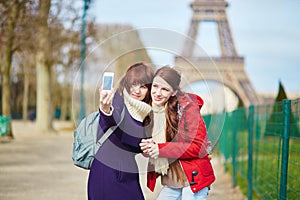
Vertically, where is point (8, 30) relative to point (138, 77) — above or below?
above

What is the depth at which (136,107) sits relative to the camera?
3.14 metres

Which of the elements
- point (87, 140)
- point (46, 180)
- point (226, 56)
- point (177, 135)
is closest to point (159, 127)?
point (177, 135)

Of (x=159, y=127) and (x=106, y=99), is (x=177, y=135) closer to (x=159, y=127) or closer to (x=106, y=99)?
(x=159, y=127)

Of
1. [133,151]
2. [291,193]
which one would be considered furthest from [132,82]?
[291,193]

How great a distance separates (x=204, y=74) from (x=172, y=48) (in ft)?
1.56

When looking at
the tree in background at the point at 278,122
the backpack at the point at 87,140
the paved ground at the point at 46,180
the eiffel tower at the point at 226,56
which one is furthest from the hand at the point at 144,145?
the eiffel tower at the point at 226,56

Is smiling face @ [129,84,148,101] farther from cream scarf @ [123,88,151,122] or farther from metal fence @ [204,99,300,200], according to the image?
metal fence @ [204,99,300,200]

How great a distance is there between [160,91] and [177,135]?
0.32m

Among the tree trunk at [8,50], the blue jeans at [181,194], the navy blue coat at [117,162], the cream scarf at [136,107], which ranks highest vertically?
the tree trunk at [8,50]

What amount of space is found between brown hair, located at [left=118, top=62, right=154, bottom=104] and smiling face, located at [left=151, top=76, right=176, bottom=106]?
48mm

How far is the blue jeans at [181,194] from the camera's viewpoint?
3.54 metres

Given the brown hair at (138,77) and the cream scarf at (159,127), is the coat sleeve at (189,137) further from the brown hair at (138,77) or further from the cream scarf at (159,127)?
the brown hair at (138,77)

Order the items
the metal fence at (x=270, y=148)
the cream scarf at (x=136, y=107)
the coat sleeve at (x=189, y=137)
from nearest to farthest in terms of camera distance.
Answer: the cream scarf at (x=136, y=107), the coat sleeve at (x=189, y=137), the metal fence at (x=270, y=148)

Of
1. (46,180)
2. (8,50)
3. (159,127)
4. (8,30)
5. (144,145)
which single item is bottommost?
(46,180)
